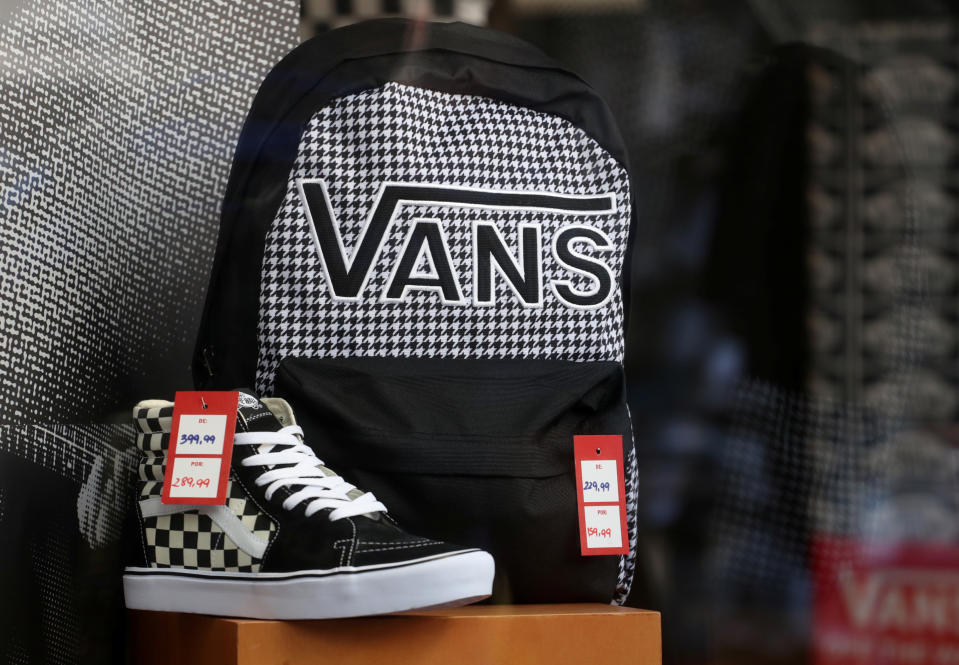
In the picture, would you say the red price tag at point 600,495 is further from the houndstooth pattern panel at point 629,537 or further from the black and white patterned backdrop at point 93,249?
the black and white patterned backdrop at point 93,249

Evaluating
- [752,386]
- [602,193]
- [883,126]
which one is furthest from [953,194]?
[602,193]

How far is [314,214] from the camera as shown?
0.79 m

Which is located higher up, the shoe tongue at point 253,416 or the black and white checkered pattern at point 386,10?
the black and white checkered pattern at point 386,10

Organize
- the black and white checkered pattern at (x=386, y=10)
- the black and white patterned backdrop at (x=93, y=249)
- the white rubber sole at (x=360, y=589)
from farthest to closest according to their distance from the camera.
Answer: the black and white checkered pattern at (x=386, y=10), the black and white patterned backdrop at (x=93, y=249), the white rubber sole at (x=360, y=589)

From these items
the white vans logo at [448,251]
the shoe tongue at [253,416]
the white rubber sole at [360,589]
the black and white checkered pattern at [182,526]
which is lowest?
the white rubber sole at [360,589]

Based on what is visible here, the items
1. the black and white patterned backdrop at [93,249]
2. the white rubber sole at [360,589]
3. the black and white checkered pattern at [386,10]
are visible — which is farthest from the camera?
the black and white checkered pattern at [386,10]

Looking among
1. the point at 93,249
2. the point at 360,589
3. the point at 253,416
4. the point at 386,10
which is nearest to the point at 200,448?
the point at 253,416

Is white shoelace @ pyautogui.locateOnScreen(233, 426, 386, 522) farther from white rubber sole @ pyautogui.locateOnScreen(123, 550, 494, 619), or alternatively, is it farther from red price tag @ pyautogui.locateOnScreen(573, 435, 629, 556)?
red price tag @ pyautogui.locateOnScreen(573, 435, 629, 556)

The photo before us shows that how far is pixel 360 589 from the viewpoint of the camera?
605 millimetres

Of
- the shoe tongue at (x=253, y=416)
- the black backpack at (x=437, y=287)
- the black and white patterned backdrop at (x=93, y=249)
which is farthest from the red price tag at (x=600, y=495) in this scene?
the black and white patterned backdrop at (x=93, y=249)

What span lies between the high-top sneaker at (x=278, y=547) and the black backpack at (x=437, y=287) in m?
0.06

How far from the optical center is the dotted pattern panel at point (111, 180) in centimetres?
74

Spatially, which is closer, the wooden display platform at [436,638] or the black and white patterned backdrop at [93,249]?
the wooden display platform at [436,638]

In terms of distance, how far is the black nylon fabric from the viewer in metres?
0.79
